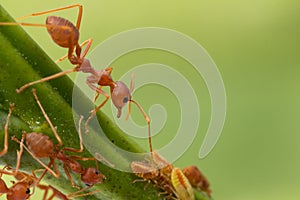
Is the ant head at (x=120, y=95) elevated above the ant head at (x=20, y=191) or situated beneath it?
elevated above

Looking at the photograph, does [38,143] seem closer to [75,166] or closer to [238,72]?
[75,166]

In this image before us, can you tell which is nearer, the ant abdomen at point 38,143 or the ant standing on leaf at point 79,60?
the ant abdomen at point 38,143

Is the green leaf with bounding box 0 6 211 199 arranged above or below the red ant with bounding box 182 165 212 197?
above

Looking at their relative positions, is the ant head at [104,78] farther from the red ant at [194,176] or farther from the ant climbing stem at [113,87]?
the red ant at [194,176]

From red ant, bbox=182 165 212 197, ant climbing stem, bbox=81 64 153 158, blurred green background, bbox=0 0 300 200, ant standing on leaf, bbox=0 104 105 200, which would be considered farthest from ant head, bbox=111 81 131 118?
blurred green background, bbox=0 0 300 200

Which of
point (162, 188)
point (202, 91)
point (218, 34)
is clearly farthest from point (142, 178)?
point (218, 34)

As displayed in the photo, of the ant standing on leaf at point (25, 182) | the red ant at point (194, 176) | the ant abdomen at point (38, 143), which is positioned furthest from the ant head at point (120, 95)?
the ant abdomen at point (38, 143)

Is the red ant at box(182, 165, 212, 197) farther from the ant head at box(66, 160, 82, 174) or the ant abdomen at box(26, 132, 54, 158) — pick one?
the ant abdomen at box(26, 132, 54, 158)
